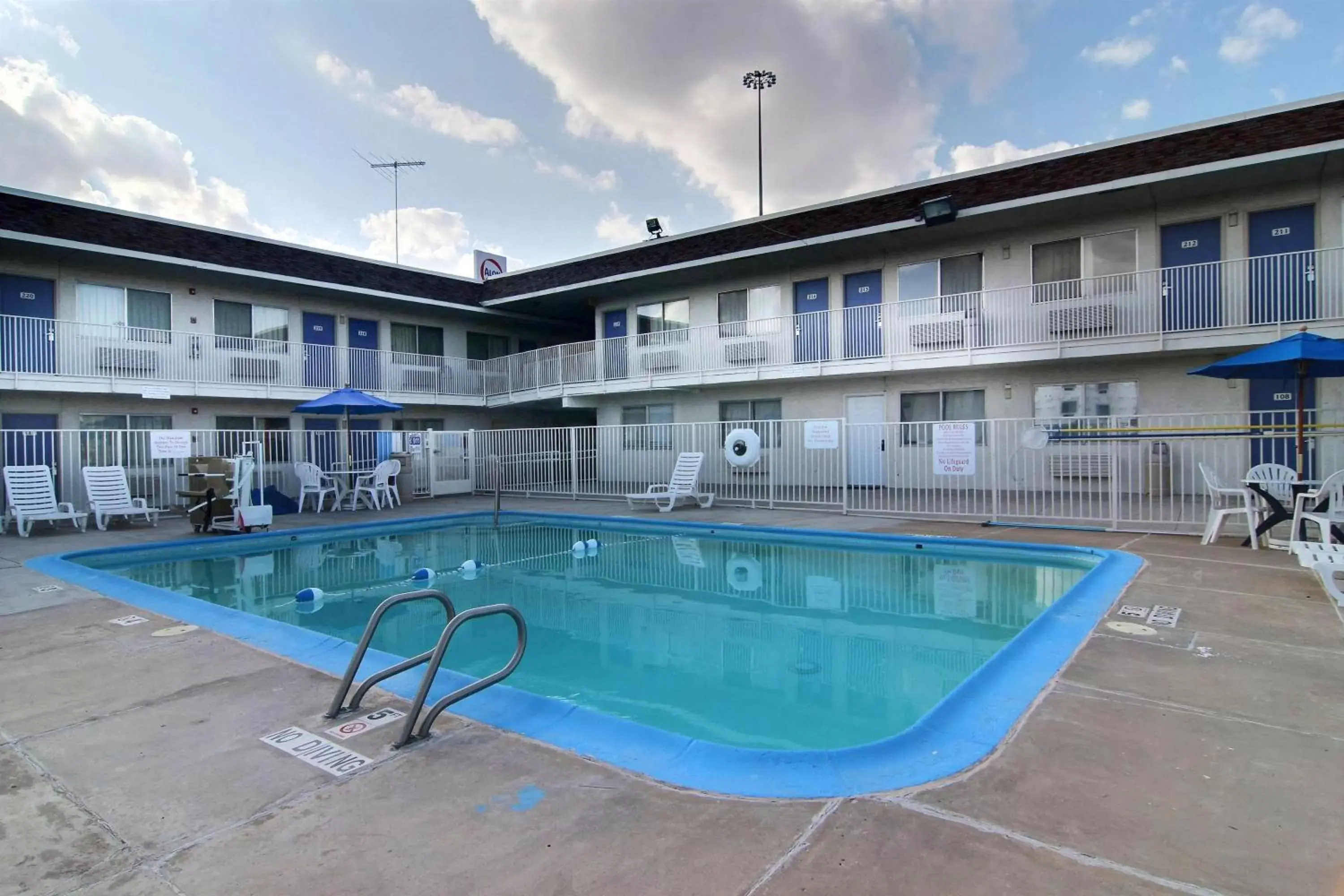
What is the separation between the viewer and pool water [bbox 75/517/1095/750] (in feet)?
14.8

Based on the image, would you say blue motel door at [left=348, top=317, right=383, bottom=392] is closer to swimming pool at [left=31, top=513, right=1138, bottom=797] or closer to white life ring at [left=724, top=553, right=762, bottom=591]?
swimming pool at [left=31, top=513, right=1138, bottom=797]

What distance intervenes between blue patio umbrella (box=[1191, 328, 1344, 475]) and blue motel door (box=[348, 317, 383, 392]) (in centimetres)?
2023

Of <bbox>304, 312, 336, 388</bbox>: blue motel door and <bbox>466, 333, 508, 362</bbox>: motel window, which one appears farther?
<bbox>466, 333, 508, 362</bbox>: motel window

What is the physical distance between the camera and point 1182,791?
8.58 ft

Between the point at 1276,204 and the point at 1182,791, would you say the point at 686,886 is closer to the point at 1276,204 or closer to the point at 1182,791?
the point at 1182,791

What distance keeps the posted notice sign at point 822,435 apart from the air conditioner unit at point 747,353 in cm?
507

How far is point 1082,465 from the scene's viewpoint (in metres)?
14.1

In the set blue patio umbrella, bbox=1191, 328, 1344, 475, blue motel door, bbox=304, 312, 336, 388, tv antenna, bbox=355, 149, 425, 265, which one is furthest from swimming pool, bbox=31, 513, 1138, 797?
tv antenna, bbox=355, 149, 425, 265

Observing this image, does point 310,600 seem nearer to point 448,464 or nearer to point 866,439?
point 448,464

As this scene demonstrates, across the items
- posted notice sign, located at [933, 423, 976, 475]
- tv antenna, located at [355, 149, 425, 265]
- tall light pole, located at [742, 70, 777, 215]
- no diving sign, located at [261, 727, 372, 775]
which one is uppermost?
tall light pole, located at [742, 70, 777, 215]

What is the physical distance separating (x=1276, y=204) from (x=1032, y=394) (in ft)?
17.6

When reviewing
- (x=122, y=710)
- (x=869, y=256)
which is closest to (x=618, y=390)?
(x=869, y=256)

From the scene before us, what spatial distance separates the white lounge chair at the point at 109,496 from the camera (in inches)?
500

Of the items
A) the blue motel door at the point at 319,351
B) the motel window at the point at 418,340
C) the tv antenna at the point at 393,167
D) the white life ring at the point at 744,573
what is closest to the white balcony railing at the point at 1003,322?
the motel window at the point at 418,340
